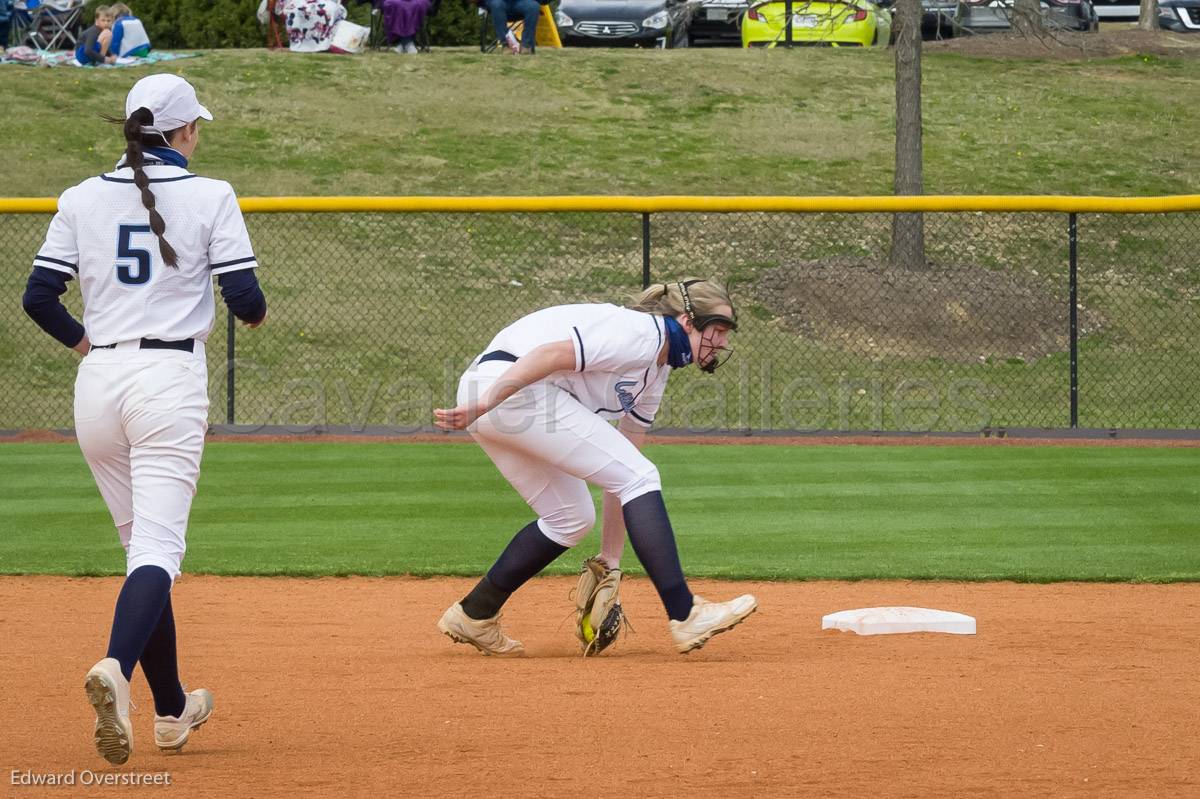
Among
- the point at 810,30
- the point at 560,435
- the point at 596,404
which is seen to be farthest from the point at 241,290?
the point at 810,30

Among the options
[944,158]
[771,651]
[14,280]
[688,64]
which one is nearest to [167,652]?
[771,651]

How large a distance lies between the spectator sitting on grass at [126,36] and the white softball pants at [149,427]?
68.6 feet

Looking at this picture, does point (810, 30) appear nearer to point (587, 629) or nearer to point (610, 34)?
point (610, 34)

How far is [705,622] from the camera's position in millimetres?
5348

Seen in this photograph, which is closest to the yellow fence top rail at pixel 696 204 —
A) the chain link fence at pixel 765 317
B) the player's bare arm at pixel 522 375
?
the chain link fence at pixel 765 317

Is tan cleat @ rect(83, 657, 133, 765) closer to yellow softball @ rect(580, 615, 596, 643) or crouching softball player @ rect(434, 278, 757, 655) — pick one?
crouching softball player @ rect(434, 278, 757, 655)

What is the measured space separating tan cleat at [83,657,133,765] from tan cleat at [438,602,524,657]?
6.25 feet

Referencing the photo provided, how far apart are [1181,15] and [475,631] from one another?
92.2 feet

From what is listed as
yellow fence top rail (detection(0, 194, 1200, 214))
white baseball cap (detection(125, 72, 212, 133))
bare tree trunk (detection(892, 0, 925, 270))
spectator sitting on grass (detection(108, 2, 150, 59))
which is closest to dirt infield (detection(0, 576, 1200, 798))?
white baseball cap (detection(125, 72, 212, 133))

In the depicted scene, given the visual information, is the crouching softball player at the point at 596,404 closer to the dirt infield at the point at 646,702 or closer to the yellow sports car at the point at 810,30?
the dirt infield at the point at 646,702

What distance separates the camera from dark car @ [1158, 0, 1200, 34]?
1161 inches

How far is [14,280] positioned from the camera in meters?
16.6

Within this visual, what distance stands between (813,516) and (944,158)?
14457mm

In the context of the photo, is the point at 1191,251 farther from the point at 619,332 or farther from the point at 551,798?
the point at 551,798
